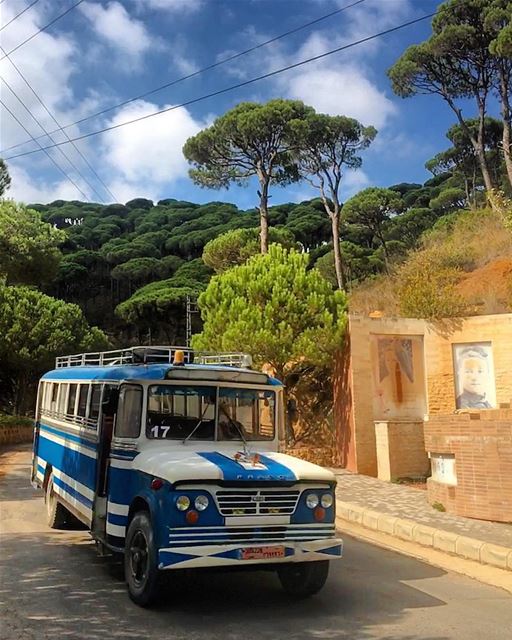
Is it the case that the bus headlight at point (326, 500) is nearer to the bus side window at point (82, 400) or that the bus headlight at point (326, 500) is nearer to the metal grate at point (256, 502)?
the metal grate at point (256, 502)

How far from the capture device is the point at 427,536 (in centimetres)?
851

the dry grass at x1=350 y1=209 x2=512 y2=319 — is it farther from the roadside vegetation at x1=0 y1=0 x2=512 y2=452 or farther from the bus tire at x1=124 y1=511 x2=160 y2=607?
the bus tire at x1=124 y1=511 x2=160 y2=607

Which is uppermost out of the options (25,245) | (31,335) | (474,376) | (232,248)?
(232,248)

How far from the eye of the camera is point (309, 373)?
57.0 ft

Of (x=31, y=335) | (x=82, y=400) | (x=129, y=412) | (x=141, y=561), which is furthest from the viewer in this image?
(x=31, y=335)

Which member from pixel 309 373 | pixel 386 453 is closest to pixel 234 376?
pixel 386 453

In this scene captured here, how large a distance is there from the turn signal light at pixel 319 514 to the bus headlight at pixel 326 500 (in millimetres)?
46

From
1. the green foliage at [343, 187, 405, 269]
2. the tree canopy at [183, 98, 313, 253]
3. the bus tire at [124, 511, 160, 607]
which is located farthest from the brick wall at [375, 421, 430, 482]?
the green foliage at [343, 187, 405, 269]

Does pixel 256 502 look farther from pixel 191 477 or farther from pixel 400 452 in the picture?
pixel 400 452

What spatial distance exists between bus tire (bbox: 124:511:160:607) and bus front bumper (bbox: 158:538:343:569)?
22 centimetres

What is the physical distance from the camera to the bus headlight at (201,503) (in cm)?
500

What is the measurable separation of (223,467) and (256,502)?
416mm

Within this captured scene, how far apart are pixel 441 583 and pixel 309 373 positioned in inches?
431

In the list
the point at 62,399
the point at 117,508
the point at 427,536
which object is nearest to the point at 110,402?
the point at 117,508
